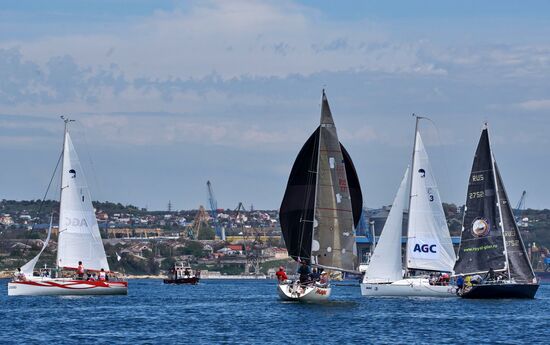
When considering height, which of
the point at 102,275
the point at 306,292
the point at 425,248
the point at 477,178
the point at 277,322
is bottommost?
the point at 277,322

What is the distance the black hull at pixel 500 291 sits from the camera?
74562 mm

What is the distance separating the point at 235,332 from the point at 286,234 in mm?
15480

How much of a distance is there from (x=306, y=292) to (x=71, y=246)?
62.0 ft

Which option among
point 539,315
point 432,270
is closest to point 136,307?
point 432,270

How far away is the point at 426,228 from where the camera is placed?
261 ft

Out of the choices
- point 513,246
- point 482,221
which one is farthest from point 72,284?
point 513,246

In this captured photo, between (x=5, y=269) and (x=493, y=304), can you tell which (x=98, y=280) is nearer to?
(x=493, y=304)

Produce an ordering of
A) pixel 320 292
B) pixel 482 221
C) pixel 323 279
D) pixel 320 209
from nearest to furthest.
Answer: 1. pixel 320 209
2. pixel 320 292
3. pixel 323 279
4. pixel 482 221

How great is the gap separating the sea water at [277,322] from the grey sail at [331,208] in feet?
8.63

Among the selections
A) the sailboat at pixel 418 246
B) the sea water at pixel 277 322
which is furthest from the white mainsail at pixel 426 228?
the sea water at pixel 277 322

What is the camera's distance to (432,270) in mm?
79188

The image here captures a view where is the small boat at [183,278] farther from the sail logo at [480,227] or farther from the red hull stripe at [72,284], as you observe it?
the sail logo at [480,227]

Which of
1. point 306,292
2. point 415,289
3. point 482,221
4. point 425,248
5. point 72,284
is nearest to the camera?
point 306,292

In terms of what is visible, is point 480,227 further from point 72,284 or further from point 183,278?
point 183,278
